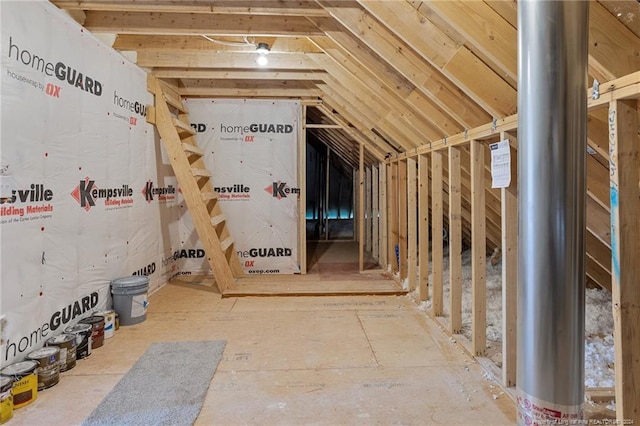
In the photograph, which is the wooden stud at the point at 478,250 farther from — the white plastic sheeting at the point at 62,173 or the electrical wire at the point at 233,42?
the white plastic sheeting at the point at 62,173

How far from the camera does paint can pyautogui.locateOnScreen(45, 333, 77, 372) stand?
7.57ft

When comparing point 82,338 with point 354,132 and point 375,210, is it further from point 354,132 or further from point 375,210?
point 375,210

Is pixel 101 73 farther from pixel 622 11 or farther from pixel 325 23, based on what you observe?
pixel 622 11

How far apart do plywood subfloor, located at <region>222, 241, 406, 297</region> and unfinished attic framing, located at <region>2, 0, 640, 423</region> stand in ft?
0.23

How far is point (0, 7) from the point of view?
2.05m

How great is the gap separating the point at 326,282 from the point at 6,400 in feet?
10.3

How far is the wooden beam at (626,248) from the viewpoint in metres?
1.26

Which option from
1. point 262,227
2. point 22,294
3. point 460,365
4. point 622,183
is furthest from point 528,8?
point 262,227

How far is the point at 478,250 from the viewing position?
2424 millimetres

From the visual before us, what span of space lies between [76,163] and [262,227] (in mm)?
2603

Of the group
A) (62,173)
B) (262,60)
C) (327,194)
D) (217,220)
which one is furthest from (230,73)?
(327,194)

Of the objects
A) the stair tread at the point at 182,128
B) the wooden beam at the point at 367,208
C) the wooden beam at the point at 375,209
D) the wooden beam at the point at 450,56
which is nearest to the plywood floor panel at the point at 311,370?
the wooden beam at the point at 450,56

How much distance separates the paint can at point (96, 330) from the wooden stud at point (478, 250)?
2.58 metres

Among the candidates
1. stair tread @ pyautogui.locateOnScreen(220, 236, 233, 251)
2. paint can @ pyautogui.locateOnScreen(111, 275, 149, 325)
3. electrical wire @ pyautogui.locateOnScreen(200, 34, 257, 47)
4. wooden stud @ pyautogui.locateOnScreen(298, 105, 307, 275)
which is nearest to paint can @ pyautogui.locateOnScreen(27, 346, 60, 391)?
paint can @ pyautogui.locateOnScreen(111, 275, 149, 325)
